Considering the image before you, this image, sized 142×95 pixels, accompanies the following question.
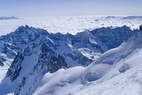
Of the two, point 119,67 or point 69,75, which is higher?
point 119,67

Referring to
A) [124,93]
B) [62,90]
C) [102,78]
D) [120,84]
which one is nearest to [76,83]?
[62,90]

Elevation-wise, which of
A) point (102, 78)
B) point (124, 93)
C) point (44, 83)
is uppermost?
point (124, 93)

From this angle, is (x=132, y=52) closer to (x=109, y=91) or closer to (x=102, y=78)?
(x=102, y=78)

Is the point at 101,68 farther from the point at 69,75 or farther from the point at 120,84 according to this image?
the point at 120,84

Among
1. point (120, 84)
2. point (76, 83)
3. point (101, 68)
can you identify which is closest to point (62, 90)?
point (76, 83)

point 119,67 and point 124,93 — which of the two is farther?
point 119,67

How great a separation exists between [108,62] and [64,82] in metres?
15.1

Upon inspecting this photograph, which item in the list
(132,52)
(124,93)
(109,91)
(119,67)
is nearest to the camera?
(124,93)

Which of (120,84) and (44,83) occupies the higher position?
(120,84)

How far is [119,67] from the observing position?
345ft

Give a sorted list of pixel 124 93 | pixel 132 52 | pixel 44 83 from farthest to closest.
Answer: pixel 44 83 < pixel 132 52 < pixel 124 93

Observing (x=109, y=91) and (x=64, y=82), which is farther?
(x=64, y=82)

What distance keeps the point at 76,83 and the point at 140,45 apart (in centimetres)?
2173

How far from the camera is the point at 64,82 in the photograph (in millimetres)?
122312
